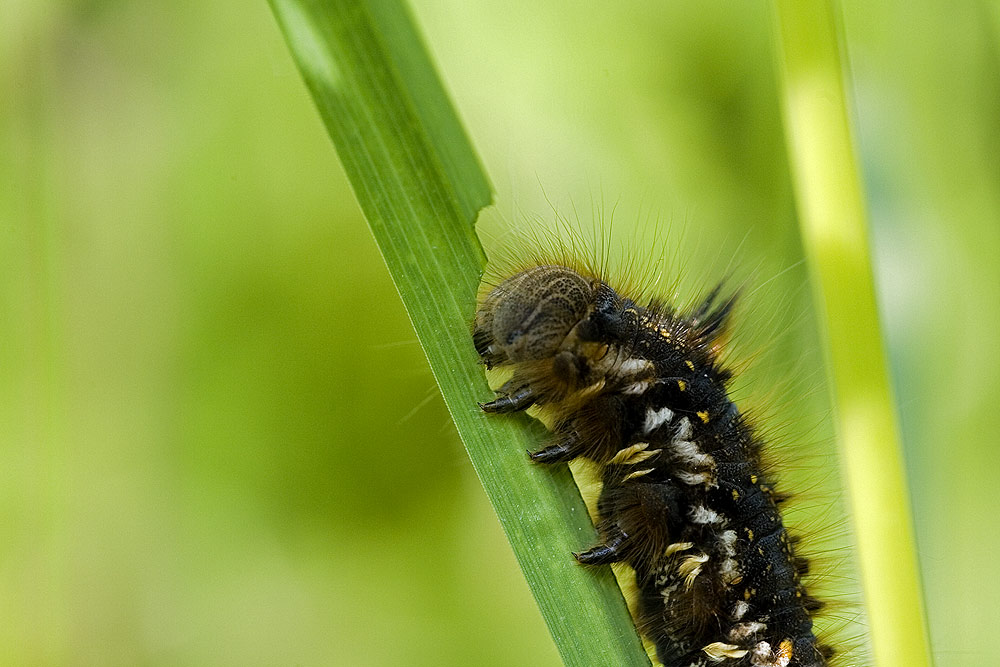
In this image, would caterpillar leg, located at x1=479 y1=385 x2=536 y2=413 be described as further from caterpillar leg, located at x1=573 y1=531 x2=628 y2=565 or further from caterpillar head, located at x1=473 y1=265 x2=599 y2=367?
caterpillar leg, located at x1=573 y1=531 x2=628 y2=565

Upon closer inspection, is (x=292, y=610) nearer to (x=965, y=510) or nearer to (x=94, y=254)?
(x=94, y=254)

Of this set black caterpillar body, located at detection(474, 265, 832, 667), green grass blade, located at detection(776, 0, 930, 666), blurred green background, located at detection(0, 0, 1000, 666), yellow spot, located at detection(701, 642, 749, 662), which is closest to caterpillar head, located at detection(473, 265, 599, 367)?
black caterpillar body, located at detection(474, 265, 832, 667)

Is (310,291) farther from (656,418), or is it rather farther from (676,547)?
(676,547)

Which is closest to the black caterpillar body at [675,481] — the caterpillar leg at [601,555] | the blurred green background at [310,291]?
the caterpillar leg at [601,555]

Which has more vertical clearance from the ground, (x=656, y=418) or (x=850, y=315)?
(x=850, y=315)

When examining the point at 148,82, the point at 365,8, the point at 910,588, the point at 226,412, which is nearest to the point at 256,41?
the point at 148,82

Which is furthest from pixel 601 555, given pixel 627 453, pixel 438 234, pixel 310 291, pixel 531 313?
pixel 310 291

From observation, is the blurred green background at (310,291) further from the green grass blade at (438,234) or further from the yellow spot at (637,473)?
the green grass blade at (438,234)
